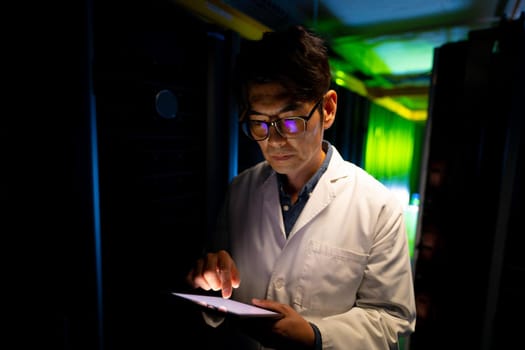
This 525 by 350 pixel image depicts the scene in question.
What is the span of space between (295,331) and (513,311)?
1.89 meters

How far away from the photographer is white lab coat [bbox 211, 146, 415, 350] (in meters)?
1.00

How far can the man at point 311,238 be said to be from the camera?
0.98 metres

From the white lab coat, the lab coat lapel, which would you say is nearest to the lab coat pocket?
the white lab coat

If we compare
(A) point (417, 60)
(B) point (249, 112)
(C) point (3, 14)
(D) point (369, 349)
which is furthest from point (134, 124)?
(A) point (417, 60)

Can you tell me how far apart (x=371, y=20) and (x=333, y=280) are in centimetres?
228

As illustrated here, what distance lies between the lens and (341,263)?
3.49ft

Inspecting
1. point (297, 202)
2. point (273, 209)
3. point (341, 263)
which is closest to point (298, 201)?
point (297, 202)

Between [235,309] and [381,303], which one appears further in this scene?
[381,303]

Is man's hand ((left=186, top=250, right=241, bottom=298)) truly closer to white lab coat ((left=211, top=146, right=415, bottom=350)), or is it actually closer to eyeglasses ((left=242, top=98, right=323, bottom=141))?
white lab coat ((left=211, top=146, right=415, bottom=350))

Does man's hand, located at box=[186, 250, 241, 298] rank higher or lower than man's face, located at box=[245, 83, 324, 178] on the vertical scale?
lower

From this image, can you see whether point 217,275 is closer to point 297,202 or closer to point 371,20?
point 297,202

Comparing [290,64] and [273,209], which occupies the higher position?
[290,64]

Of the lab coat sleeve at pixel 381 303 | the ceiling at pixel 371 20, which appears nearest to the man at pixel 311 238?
the lab coat sleeve at pixel 381 303

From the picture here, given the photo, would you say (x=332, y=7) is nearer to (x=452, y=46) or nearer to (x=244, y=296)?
(x=452, y=46)
